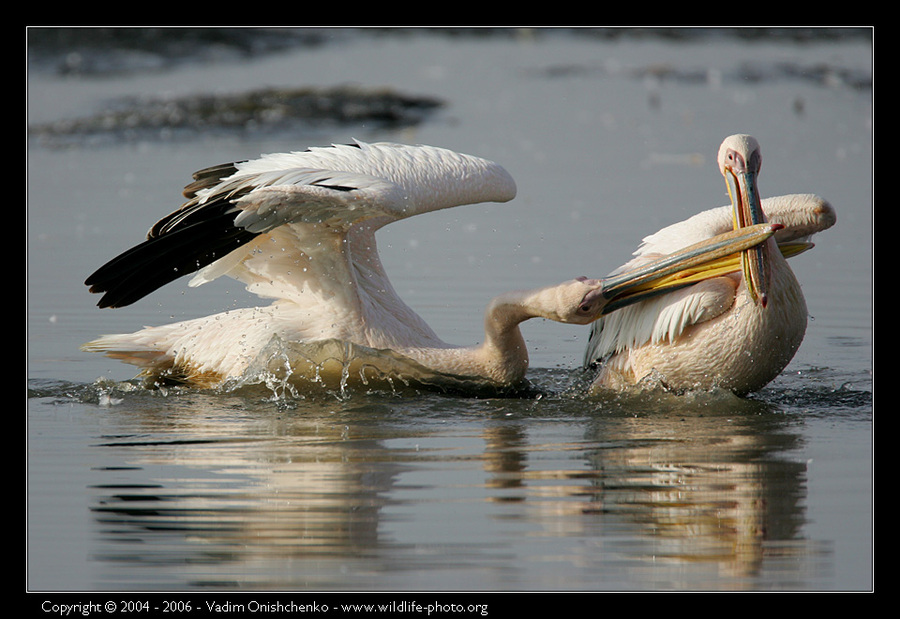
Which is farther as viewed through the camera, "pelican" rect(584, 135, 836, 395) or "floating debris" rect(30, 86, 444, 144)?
"floating debris" rect(30, 86, 444, 144)

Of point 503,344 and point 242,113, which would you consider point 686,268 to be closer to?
point 503,344

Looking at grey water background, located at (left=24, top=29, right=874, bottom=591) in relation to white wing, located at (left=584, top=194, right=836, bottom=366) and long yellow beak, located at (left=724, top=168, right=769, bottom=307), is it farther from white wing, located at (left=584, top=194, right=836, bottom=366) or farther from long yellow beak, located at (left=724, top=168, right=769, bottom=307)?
long yellow beak, located at (left=724, top=168, right=769, bottom=307)

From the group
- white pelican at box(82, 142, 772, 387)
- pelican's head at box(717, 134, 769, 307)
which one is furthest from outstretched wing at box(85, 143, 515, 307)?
pelican's head at box(717, 134, 769, 307)

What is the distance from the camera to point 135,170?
458 inches

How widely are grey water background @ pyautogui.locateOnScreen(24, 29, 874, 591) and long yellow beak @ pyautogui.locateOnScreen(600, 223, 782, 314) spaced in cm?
49

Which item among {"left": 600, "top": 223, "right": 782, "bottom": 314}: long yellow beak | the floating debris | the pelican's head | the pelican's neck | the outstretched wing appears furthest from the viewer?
the floating debris

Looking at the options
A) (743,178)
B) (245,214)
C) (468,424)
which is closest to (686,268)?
(743,178)

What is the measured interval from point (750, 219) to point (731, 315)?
439mm

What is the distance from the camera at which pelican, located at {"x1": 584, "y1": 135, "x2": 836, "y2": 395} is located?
5.30 metres

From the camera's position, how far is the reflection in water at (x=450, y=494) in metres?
3.69

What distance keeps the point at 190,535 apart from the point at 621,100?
12565 millimetres

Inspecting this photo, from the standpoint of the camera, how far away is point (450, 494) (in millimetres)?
4305

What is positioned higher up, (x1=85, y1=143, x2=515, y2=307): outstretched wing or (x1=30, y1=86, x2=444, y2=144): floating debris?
(x1=30, y1=86, x2=444, y2=144): floating debris

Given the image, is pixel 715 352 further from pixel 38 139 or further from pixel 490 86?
pixel 490 86
